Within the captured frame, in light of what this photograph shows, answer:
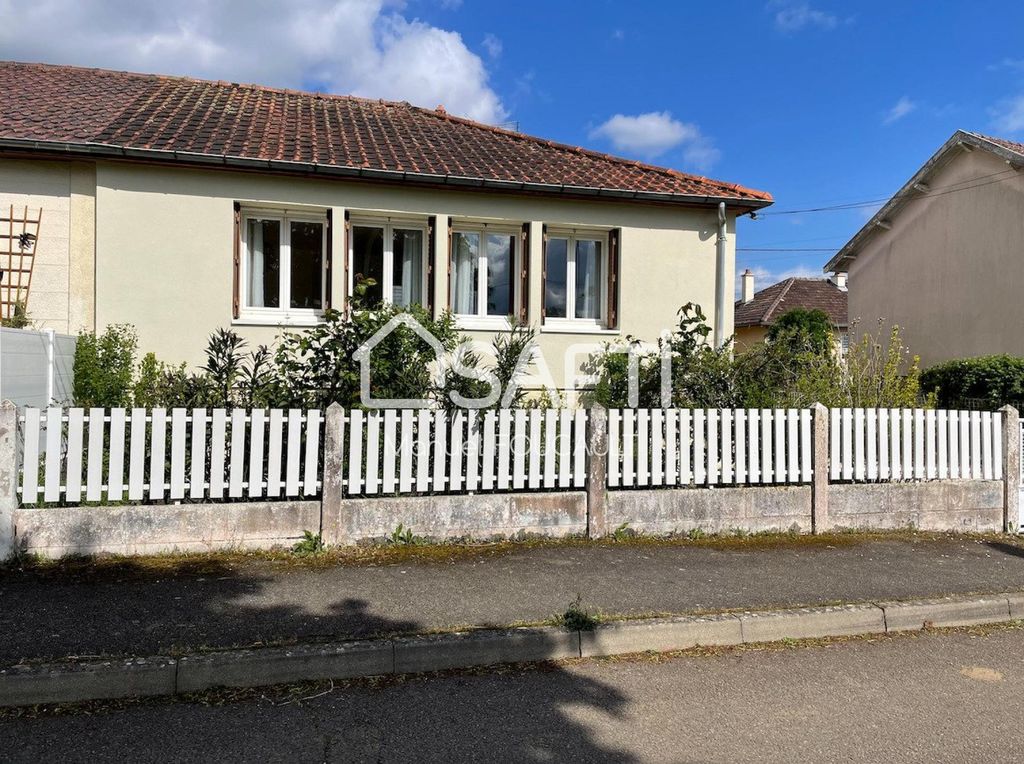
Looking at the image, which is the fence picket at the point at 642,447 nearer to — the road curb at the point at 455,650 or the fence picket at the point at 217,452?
the road curb at the point at 455,650

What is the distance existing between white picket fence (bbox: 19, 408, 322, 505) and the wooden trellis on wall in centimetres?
350

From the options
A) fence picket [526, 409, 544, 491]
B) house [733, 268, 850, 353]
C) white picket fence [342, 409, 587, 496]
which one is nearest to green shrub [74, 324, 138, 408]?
white picket fence [342, 409, 587, 496]

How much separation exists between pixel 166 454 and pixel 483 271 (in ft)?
17.8

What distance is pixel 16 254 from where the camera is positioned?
8406 mm

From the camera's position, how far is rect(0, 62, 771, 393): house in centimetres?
861

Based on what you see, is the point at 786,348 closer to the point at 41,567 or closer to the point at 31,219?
the point at 41,567


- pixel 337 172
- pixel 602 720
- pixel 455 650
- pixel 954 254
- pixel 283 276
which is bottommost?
pixel 602 720

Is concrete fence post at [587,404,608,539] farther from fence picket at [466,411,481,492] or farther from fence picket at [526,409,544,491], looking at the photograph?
fence picket at [466,411,481,492]

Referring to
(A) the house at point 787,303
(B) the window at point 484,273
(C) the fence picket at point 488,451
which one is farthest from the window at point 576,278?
(A) the house at point 787,303

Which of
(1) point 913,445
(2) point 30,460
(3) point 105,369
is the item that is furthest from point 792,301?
(2) point 30,460

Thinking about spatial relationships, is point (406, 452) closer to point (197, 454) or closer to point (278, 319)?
point (197, 454)

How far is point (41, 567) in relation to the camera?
17.5 ft

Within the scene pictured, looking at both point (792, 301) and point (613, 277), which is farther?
point (792, 301)

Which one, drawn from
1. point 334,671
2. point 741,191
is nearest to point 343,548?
point 334,671
